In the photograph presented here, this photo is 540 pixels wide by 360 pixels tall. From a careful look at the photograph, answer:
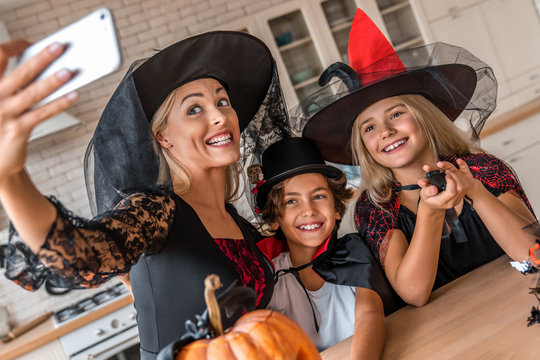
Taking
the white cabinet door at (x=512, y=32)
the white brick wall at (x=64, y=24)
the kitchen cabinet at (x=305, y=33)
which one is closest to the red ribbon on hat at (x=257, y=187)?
the white brick wall at (x=64, y=24)

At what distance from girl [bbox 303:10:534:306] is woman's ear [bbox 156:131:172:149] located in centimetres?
42

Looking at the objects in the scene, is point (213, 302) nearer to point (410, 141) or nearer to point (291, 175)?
point (291, 175)

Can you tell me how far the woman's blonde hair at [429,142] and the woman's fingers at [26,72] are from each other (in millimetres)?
950

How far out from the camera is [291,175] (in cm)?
125

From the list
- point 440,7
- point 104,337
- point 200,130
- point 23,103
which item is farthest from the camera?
point 440,7

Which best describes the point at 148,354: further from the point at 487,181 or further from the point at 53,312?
the point at 53,312

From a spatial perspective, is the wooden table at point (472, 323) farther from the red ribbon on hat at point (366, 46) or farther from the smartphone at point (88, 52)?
the smartphone at point (88, 52)

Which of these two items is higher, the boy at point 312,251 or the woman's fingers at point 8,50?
the woman's fingers at point 8,50

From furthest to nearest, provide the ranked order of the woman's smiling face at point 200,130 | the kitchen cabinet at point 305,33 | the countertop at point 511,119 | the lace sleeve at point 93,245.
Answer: the kitchen cabinet at point 305,33
the countertop at point 511,119
the woman's smiling face at point 200,130
the lace sleeve at point 93,245

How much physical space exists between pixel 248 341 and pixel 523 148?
11.2 ft

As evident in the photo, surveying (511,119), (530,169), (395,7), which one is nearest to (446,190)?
(511,119)

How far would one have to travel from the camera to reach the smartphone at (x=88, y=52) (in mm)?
524

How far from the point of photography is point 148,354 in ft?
3.10

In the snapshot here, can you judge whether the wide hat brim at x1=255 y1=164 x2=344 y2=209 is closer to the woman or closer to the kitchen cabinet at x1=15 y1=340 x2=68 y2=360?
the woman
